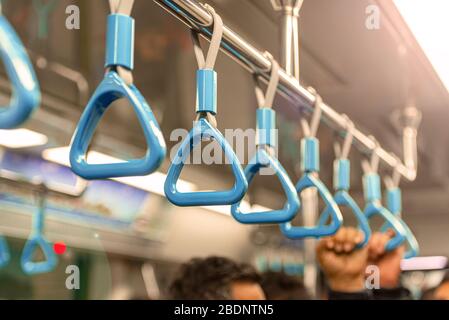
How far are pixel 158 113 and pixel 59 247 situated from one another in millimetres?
629

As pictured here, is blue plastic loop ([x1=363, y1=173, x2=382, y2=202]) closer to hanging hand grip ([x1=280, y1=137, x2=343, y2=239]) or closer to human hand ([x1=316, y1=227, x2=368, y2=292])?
human hand ([x1=316, y1=227, x2=368, y2=292])

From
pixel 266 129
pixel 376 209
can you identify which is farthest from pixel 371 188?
pixel 266 129

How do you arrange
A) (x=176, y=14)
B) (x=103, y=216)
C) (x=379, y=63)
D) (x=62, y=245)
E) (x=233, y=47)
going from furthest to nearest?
(x=103, y=216) < (x=62, y=245) < (x=379, y=63) < (x=233, y=47) < (x=176, y=14)

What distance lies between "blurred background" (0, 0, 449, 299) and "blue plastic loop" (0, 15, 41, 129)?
3.56 feet

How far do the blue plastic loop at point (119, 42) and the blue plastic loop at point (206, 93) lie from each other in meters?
0.14

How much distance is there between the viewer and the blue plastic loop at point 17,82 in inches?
16.2

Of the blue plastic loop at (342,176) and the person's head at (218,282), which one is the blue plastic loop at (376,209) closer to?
the blue plastic loop at (342,176)

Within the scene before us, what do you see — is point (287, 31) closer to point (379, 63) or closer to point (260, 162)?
point (260, 162)

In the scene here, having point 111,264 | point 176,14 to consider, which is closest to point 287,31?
point 176,14

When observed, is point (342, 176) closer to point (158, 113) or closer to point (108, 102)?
point (108, 102)

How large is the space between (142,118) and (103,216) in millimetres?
2085

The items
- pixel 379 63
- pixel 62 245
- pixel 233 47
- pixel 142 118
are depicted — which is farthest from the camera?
Answer: pixel 62 245

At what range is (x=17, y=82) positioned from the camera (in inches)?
16.3

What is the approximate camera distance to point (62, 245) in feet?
7.68
